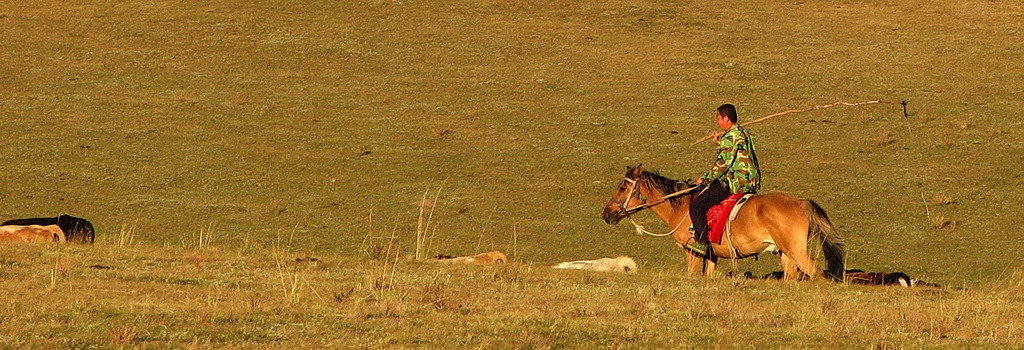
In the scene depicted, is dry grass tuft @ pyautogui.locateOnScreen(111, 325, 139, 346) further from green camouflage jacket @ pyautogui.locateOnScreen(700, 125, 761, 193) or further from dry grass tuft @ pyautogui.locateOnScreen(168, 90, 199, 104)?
dry grass tuft @ pyautogui.locateOnScreen(168, 90, 199, 104)

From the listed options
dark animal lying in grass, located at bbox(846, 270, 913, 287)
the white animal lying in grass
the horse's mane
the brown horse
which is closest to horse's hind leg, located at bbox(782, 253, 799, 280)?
the brown horse

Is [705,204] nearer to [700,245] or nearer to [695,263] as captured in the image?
[700,245]

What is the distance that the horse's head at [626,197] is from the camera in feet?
57.5

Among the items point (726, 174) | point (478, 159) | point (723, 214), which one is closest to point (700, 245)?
point (723, 214)

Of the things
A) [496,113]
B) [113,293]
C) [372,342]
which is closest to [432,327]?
[372,342]

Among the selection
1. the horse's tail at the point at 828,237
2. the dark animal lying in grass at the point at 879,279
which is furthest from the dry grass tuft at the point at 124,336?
the dark animal lying in grass at the point at 879,279

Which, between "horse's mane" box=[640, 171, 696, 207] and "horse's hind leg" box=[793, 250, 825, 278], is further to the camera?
"horse's mane" box=[640, 171, 696, 207]

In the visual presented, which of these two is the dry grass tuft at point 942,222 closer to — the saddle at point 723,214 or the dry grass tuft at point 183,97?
the saddle at point 723,214

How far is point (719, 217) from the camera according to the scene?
628 inches

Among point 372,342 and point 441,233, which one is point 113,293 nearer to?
point 372,342

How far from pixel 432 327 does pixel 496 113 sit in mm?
21749

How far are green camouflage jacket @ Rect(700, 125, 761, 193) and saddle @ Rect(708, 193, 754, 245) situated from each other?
8.4 inches

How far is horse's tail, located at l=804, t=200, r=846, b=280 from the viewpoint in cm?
1500

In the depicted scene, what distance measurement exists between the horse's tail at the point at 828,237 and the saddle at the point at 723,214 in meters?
0.89
